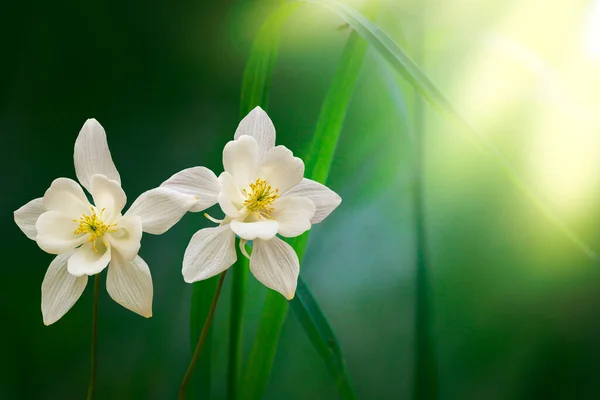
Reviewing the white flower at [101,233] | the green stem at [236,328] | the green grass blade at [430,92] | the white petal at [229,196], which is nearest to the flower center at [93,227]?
the white flower at [101,233]

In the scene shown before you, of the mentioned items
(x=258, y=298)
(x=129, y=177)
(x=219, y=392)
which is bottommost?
(x=219, y=392)

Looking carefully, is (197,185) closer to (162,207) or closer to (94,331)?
(162,207)

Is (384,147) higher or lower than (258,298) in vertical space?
higher

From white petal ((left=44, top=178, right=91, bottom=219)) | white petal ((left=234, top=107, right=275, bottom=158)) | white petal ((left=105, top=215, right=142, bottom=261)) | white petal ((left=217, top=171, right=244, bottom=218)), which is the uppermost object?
white petal ((left=234, top=107, right=275, bottom=158))

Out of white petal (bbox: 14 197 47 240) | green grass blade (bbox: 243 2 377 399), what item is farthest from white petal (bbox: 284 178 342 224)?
white petal (bbox: 14 197 47 240)

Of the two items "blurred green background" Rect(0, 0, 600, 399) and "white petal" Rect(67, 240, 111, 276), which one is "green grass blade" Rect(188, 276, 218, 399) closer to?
"blurred green background" Rect(0, 0, 600, 399)

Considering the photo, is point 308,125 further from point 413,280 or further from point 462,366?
point 462,366

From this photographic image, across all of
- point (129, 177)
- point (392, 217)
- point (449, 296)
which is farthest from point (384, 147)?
point (129, 177)
